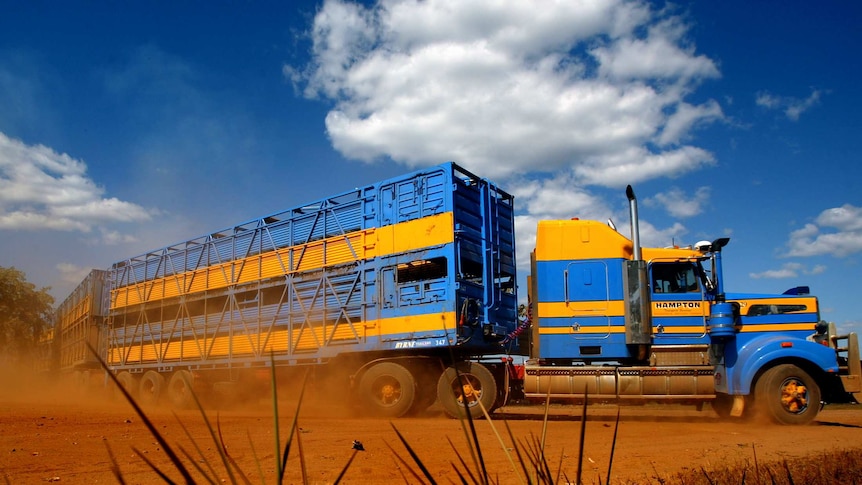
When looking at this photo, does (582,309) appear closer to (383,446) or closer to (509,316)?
(509,316)

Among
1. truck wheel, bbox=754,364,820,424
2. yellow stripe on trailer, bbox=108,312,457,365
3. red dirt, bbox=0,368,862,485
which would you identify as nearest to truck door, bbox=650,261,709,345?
truck wheel, bbox=754,364,820,424

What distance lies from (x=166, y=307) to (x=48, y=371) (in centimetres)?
1755

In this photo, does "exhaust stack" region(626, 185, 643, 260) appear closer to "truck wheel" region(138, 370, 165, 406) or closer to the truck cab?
the truck cab

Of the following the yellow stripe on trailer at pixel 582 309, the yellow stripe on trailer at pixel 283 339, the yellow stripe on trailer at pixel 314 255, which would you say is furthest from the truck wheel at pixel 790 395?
the yellow stripe on trailer at pixel 314 255

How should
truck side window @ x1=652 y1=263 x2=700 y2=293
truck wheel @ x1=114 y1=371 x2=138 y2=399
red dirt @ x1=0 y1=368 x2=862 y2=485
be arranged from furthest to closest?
1. truck wheel @ x1=114 y1=371 x2=138 y2=399
2. truck side window @ x1=652 y1=263 x2=700 y2=293
3. red dirt @ x1=0 y1=368 x2=862 y2=485

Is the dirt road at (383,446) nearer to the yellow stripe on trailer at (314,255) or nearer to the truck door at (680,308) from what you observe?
the truck door at (680,308)

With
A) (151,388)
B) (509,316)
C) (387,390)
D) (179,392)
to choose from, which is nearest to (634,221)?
(509,316)

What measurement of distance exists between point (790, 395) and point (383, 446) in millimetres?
7030

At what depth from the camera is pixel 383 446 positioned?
8172mm

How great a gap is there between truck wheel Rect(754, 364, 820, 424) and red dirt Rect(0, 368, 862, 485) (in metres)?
0.24

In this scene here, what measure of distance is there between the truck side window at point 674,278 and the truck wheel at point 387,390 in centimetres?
491

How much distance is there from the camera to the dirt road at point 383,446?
20.6 ft

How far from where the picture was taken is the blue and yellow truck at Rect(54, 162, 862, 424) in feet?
35.3

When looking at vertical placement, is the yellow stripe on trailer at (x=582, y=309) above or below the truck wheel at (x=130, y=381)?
above
